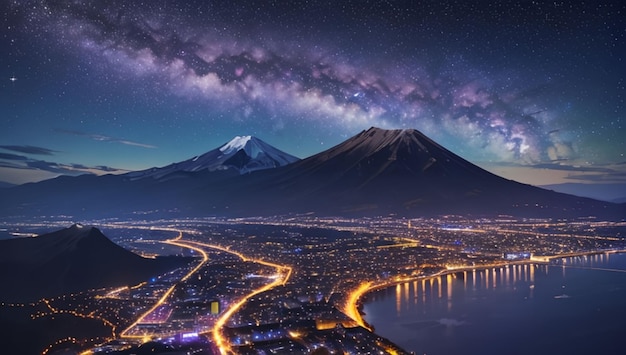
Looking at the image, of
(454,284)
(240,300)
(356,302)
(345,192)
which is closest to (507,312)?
(454,284)

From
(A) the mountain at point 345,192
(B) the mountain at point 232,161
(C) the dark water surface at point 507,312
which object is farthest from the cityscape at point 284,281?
(B) the mountain at point 232,161

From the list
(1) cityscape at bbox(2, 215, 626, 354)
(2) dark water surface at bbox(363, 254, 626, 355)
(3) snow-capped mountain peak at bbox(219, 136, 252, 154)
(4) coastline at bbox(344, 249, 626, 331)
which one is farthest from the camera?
(3) snow-capped mountain peak at bbox(219, 136, 252, 154)

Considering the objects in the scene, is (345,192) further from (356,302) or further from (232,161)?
(356,302)

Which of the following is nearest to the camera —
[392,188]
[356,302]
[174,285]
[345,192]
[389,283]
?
[356,302]

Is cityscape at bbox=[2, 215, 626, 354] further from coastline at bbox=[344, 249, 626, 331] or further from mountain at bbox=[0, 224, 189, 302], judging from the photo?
mountain at bbox=[0, 224, 189, 302]

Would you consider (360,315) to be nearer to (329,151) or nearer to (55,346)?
(55,346)

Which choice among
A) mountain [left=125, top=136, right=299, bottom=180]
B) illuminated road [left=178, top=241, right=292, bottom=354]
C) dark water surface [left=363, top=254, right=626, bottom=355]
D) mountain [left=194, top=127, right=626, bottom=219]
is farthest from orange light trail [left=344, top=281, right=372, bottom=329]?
mountain [left=125, top=136, right=299, bottom=180]

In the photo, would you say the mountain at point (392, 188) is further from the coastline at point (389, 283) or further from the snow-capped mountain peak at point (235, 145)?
the coastline at point (389, 283)
